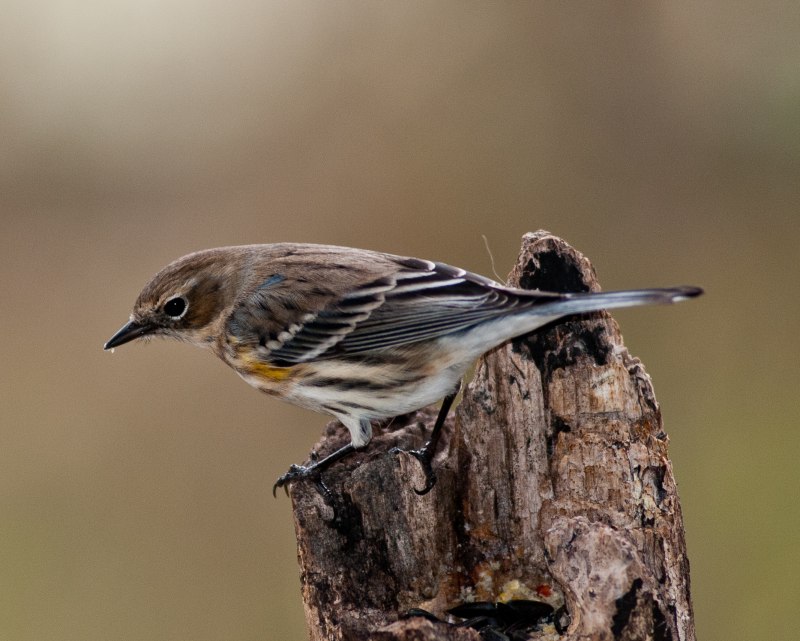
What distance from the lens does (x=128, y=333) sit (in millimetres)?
5527

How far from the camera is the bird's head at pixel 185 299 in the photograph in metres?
5.48

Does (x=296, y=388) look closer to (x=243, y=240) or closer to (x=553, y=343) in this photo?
(x=553, y=343)

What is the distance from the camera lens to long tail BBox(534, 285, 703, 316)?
4008 millimetres

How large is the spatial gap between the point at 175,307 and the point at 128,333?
1.00 ft

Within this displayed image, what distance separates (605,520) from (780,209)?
254 inches

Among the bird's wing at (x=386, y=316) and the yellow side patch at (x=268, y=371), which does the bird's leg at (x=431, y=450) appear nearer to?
the bird's wing at (x=386, y=316)

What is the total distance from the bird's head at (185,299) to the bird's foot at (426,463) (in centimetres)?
147

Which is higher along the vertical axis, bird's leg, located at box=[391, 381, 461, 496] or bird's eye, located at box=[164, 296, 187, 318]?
bird's eye, located at box=[164, 296, 187, 318]

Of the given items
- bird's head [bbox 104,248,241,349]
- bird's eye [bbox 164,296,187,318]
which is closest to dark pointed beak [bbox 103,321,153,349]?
bird's head [bbox 104,248,241,349]

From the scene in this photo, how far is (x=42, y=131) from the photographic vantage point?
10.0m

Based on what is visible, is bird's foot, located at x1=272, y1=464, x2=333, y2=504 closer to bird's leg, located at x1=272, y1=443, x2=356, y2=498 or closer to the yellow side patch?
bird's leg, located at x1=272, y1=443, x2=356, y2=498

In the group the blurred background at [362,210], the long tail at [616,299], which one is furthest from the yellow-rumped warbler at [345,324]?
the blurred background at [362,210]

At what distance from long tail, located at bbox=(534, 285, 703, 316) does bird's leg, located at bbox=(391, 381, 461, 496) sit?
946 mm

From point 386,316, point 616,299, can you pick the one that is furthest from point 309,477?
point 616,299
